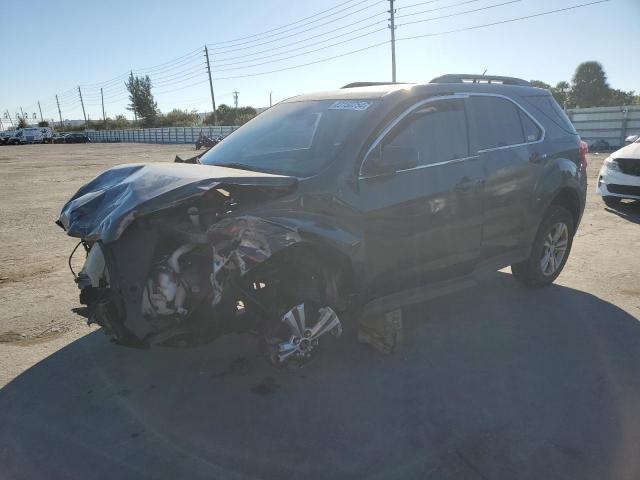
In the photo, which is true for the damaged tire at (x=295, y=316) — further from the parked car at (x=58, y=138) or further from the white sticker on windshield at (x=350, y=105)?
the parked car at (x=58, y=138)

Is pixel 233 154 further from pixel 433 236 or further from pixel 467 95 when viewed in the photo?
pixel 467 95

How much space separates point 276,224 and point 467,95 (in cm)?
238

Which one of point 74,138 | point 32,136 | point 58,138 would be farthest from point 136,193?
point 58,138

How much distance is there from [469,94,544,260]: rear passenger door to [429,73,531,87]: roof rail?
0.90 feet

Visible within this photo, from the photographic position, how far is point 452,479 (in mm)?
2621

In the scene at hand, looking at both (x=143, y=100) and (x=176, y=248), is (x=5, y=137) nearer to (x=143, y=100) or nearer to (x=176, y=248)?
(x=143, y=100)

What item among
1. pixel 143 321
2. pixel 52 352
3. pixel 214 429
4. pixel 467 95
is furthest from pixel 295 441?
pixel 467 95

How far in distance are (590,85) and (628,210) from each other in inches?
2755

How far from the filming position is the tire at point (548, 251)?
530 centimetres

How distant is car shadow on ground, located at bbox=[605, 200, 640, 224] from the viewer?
8.88 meters

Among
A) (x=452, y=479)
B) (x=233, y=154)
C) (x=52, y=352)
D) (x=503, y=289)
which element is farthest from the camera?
(x=503, y=289)

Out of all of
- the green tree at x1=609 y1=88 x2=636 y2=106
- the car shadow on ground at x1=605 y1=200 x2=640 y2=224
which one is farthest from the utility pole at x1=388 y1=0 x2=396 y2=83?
the green tree at x1=609 y1=88 x2=636 y2=106

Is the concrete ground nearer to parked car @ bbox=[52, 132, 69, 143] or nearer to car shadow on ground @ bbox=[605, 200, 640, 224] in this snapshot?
car shadow on ground @ bbox=[605, 200, 640, 224]

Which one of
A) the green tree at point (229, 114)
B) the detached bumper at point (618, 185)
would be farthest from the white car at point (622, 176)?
the green tree at point (229, 114)
